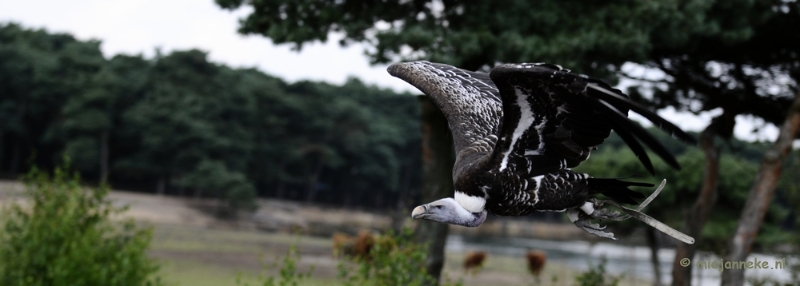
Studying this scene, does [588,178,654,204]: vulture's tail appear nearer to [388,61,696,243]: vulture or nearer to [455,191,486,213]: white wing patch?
[388,61,696,243]: vulture

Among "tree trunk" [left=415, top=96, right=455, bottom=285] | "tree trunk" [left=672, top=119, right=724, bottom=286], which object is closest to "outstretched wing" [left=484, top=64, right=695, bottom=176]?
A: "tree trunk" [left=415, top=96, right=455, bottom=285]

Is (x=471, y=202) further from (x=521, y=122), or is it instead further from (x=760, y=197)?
(x=760, y=197)

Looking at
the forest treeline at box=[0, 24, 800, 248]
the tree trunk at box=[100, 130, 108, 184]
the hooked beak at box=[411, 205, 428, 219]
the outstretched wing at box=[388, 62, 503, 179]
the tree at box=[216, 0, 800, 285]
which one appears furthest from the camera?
the tree trunk at box=[100, 130, 108, 184]

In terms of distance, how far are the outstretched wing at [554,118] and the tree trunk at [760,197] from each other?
459 centimetres

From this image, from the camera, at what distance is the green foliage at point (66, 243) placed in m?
5.55

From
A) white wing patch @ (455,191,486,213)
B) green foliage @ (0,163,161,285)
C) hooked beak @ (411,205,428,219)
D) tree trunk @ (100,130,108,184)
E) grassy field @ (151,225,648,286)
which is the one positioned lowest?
grassy field @ (151,225,648,286)

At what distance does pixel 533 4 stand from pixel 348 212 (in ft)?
119

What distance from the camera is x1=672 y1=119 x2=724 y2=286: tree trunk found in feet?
26.2

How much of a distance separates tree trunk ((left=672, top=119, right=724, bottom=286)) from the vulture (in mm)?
5654

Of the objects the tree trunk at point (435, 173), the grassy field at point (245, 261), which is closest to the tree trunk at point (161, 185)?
the grassy field at point (245, 261)

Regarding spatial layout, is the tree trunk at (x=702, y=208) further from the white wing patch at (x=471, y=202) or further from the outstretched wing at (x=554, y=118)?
the white wing patch at (x=471, y=202)

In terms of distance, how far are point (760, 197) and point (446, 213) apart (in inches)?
210

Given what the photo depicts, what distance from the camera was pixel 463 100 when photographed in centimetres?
352

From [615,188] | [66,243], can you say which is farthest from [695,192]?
[615,188]
